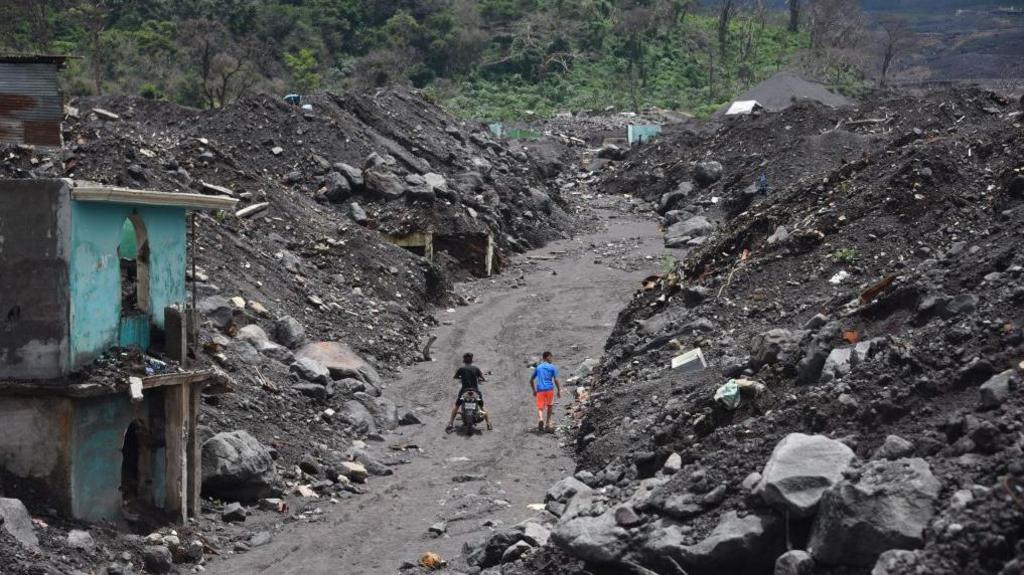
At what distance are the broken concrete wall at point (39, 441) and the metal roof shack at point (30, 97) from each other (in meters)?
7.93

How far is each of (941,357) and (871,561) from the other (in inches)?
101

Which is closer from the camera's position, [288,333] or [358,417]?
[358,417]

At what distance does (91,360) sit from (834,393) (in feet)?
21.4

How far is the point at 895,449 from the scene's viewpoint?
8.89 metres

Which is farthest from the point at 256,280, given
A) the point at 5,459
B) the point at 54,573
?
the point at 54,573

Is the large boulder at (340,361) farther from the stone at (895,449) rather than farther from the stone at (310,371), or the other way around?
the stone at (895,449)

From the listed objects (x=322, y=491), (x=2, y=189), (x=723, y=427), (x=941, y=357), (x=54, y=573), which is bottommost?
(x=322, y=491)

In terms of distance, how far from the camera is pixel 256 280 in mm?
22047

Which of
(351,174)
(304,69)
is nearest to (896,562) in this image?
(351,174)

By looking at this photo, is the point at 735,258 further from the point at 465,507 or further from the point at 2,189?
the point at 2,189

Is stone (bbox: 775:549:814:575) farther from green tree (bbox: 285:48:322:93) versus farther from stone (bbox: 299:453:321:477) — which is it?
green tree (bbox: 285:48:322:93)

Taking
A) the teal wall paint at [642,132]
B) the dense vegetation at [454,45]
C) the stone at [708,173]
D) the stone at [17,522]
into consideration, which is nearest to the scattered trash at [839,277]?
the stone at [17,522]

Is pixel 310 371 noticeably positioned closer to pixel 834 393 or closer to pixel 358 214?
pixel 834 393

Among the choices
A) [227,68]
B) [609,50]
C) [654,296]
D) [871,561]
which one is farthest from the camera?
[609,50]
